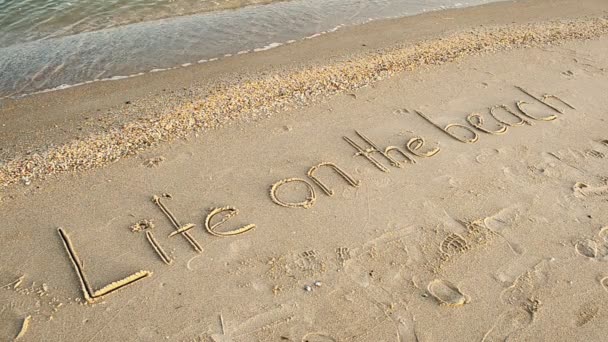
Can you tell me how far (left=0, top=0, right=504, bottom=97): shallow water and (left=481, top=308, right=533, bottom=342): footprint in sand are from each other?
16.2 ft

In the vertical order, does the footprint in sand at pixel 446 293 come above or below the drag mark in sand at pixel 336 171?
below

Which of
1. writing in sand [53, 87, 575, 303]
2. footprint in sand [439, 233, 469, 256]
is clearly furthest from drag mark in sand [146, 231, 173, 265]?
footprint in sand [439, 233, 469, 256]

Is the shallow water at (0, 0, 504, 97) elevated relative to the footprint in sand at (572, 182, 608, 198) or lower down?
elevated

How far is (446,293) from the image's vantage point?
3.04 m

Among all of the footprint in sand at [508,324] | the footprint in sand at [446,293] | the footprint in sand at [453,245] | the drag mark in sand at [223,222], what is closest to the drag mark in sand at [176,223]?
the drag mark in sand at [223,222]

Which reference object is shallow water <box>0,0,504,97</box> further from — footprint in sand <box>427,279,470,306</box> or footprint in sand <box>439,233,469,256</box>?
footprint in sand <box>427,279,470,306</box>

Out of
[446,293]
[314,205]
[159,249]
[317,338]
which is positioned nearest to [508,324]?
[446,293]

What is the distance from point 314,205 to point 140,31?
16.0ft

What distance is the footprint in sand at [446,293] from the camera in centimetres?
299

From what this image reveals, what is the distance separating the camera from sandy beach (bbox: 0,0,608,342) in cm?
290

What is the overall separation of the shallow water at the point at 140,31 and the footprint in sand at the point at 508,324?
493cm

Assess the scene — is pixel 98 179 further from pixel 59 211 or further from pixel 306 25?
pixel 306 25

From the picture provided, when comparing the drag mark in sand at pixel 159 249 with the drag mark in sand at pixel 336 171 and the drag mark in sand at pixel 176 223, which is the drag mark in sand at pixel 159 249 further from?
the drag mark in sand at pixel 336 171

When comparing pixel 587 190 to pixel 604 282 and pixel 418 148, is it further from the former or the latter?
pixel 418 148
